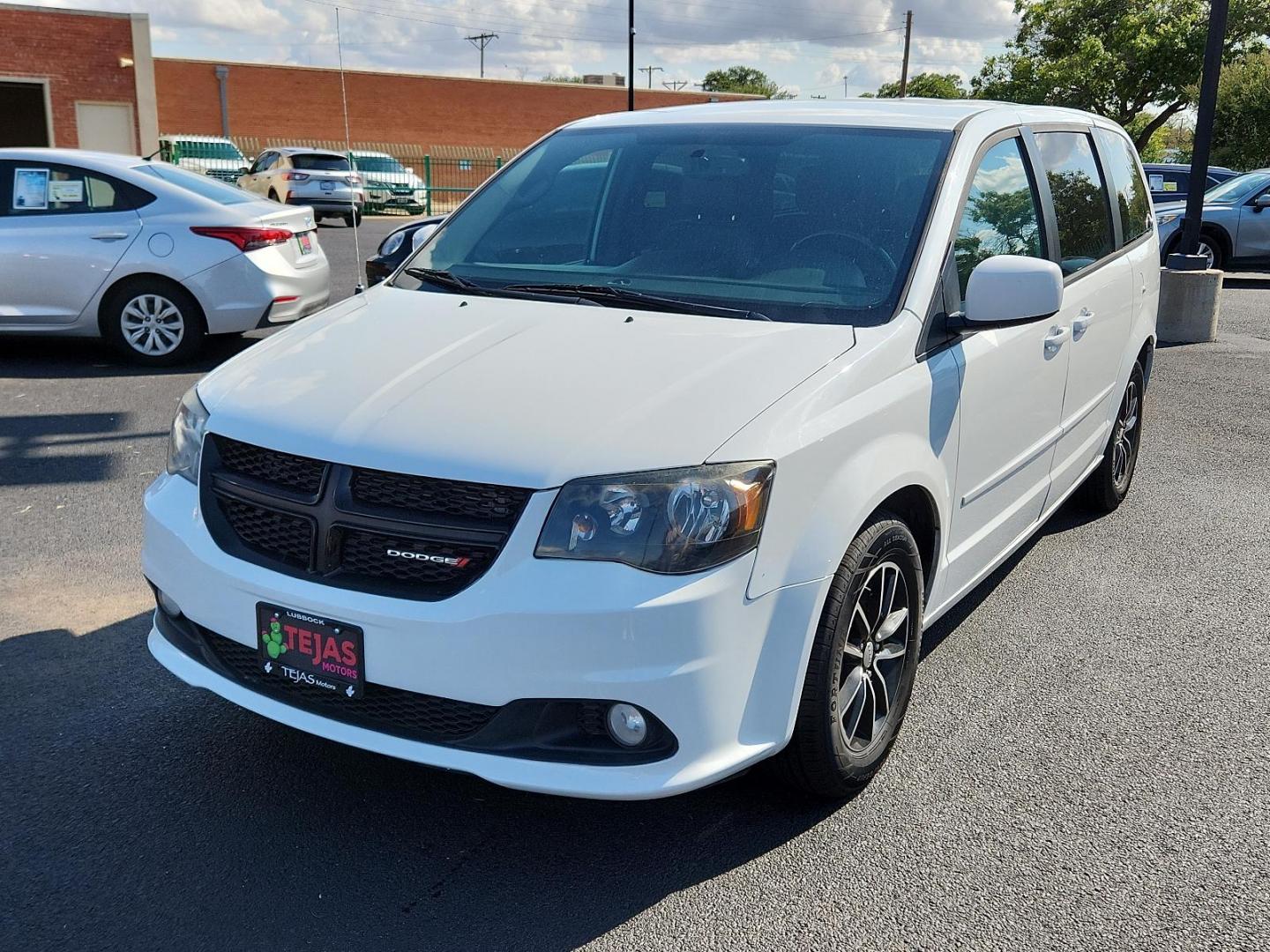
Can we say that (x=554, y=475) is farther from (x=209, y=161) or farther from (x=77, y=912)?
(x=209, y=161)

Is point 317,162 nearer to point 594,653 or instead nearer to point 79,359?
point 79,359

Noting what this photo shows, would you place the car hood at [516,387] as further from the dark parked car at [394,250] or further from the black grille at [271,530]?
the dark parked car at [394,250]

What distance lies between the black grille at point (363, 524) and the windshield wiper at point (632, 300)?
3.42 feet

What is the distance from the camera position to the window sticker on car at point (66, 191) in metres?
8.65

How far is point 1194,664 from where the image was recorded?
416 centimetres

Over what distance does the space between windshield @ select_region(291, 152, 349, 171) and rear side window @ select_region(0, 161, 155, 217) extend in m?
17.1

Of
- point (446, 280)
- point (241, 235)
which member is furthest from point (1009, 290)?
point (241, 235)

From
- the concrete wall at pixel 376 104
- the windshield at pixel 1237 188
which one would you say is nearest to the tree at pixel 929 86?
the concrete wall at pixel 376 104

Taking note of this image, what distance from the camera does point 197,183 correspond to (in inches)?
363

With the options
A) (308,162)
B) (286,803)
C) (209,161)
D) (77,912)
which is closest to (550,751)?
(286,803)

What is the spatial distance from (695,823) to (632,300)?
1.50m

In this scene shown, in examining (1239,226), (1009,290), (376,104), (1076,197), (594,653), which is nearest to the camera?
(594,653)

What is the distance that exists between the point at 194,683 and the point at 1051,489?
318cm

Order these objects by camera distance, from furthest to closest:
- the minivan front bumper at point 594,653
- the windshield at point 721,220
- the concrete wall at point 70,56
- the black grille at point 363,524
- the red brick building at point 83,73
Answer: the red brick building at point 83,73
the concrete wall at point 70,56
the windshield at point 721,220
the black grille at point 363,524
the minivan front bumper at point 594,653
